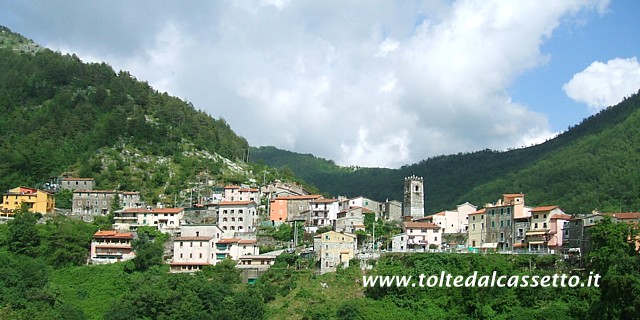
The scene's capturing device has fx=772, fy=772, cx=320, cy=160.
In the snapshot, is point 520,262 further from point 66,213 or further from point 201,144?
point 201,144

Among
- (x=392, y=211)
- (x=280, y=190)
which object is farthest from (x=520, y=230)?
(x=280, y=190)

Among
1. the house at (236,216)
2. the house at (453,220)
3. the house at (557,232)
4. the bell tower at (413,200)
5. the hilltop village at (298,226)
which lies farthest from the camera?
the bell tower at (413,200)

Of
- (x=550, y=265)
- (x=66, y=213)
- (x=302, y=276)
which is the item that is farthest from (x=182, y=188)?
(x=550, y=265)

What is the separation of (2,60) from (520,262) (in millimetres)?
104862

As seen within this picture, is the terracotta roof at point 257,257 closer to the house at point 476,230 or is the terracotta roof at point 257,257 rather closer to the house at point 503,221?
the house at point 476,230

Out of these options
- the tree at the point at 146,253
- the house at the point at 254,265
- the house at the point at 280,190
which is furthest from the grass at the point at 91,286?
the house at the point at 280,190

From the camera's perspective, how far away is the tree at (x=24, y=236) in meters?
67.4

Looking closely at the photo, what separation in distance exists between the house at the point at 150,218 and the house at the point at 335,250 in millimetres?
17949

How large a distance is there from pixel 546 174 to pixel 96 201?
58.6 meters

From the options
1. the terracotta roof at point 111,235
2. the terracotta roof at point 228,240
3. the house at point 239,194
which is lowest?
the terracotta roof at point 228,240

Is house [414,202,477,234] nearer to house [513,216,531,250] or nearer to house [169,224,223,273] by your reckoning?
house [513,216,531,250]

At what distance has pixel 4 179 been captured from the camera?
8738 cm

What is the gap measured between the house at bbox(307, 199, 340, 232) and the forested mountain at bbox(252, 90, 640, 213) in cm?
2751

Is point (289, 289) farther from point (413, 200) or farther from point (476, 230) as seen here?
point (413, 200)
